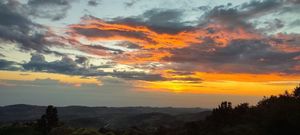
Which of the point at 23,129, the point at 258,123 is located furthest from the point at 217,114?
the point at 23,129

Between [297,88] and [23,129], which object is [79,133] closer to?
[23,129]

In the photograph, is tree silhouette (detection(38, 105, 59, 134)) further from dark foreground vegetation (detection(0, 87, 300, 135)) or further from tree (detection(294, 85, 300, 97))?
tree (detection(294, 85, 300, 97))

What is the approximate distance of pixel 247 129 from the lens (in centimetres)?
2875

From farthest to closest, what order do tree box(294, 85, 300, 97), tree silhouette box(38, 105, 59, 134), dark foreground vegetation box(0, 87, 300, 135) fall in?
1. tree silhouette box(38, 105, 59, 134)
2. tree box(294, 85, 300, 97)
3. dark foreground vegetation box(0, 87, 300, 135)

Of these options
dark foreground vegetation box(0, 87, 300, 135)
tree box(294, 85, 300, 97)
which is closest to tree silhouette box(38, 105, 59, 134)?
dark foreground vegetation box(0, 87, 300, 135)

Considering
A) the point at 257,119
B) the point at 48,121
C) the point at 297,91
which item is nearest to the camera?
the point at 257,119

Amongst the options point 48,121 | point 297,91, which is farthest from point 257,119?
point 48,121

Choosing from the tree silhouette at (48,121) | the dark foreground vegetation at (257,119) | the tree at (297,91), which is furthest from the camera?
the tree silhouette at (48,121)

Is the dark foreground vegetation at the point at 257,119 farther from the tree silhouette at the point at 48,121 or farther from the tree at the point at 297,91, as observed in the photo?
the tree silhouette at the point at 48,121

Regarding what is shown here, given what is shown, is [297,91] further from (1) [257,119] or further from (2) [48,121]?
(2) [48,121]

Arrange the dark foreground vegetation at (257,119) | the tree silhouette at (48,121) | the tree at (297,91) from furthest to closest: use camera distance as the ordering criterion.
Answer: the tree silhouette at (48,121) < the tree at (297,91) < the dark foreground vegetation at (257,119)

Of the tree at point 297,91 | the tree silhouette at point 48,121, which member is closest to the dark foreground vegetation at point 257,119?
the tree at point 297,91

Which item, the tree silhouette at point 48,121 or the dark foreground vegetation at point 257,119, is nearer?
the dark foreground vegetation at point 257,119

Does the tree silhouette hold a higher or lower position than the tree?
lower
